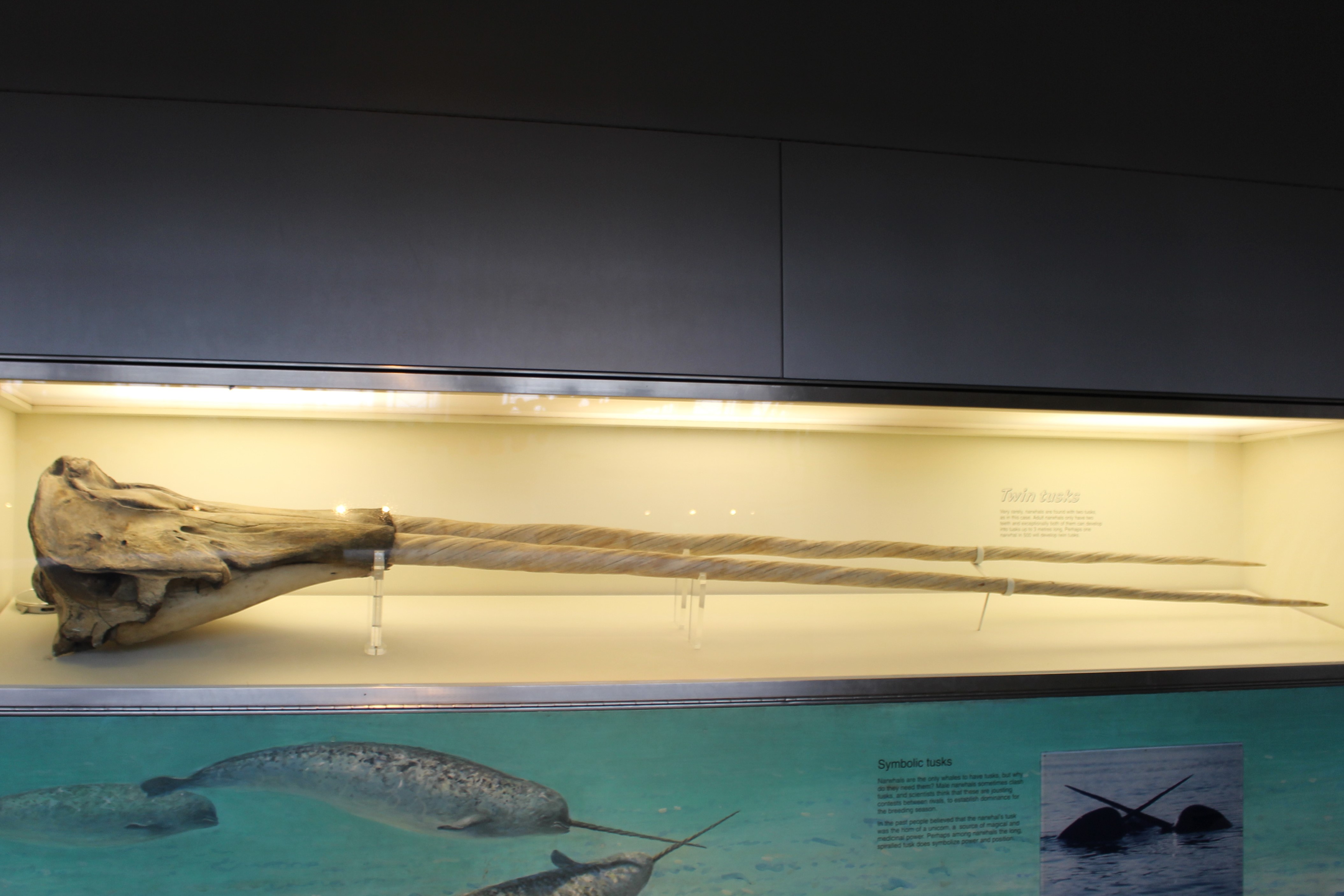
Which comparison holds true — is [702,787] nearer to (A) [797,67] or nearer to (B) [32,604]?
(B) [32,604]

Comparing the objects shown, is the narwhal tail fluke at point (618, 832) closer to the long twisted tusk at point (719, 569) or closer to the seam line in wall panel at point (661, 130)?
the long twisted tusk at point (719, 569)

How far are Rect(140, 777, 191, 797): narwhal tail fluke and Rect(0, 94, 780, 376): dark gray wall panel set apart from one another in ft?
2.46

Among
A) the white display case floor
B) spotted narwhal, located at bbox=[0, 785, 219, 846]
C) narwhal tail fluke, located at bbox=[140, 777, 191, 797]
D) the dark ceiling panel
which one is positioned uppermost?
the dark ceiling panel

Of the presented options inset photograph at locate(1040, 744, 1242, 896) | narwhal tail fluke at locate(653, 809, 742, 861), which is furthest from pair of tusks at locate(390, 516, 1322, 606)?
narwhal tail fluke at locate(653, 809, 742, 861)

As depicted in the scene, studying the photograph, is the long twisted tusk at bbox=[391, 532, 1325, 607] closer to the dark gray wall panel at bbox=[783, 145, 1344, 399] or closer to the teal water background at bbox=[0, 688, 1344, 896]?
the teal water background at bbox=[0, 688, 1344, 896]

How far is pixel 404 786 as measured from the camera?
1.42 meters

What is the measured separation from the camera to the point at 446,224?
4.53 feet

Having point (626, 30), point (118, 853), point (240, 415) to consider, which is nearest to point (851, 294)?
point (626, 30)

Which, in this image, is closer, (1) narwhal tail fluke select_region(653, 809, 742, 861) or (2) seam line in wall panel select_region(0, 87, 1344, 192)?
(2) seam line in wall panel select_region(0, 87, 1344, 192)

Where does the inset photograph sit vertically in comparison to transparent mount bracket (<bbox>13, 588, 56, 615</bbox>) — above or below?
below

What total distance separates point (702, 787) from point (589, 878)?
28 centimetres

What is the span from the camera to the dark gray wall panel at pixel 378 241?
4.27 ft

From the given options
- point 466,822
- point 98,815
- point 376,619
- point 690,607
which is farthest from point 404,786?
point 690,607

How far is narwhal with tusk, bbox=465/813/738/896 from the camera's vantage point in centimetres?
146
